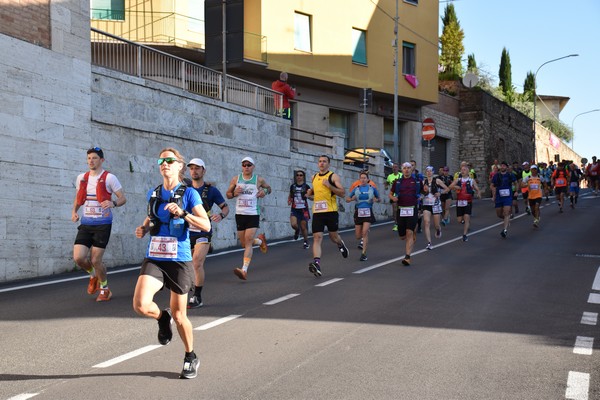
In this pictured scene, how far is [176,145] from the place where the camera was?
744 inches

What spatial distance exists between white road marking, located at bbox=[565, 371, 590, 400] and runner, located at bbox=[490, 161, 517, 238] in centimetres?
1566

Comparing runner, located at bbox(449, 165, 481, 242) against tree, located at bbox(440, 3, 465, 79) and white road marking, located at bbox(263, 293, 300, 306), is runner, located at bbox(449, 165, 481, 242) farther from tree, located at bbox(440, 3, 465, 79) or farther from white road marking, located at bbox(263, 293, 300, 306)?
tree, located at bbox(440, 3, 465, 79)

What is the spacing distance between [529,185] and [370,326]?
18444 millimetres

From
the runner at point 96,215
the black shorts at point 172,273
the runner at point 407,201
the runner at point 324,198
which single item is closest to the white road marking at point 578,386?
the black shorts at point 172,273

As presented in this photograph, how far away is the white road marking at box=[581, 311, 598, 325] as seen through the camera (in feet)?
30.1

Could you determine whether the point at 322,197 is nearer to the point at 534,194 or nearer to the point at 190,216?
the point at 190,216

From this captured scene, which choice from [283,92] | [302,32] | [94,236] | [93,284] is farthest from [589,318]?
[302,32]

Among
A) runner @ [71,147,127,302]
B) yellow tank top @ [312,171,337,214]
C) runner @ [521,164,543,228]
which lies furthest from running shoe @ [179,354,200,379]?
runner @ [521,164,543,228]

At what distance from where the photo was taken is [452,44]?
59844mm

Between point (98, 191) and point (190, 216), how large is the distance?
4.67 m

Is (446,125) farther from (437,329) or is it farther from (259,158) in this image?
(437,329)

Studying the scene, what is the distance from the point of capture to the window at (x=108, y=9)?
97.5ft

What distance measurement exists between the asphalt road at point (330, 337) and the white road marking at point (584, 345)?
2cm

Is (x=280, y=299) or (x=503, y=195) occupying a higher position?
(x=503, y=195)
